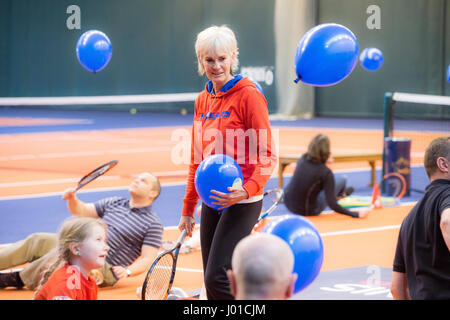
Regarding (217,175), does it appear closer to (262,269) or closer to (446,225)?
(446,225)

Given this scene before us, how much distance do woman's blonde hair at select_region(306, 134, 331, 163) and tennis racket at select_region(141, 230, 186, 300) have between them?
3895 mm

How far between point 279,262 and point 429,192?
5.28ft

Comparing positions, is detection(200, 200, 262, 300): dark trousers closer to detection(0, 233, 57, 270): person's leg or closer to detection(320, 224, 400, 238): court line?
detection(0, 233, 57, 270): person's leg

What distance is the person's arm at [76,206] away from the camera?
5.77m

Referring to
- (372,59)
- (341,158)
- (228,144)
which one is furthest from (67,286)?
(372,59)

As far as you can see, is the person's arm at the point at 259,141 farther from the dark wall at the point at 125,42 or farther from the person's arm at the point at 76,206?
the dark wall at the point at 125,42

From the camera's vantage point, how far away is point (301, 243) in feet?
9.92

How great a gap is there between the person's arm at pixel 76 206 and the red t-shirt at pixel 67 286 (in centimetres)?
202

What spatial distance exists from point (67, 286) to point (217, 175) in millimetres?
963

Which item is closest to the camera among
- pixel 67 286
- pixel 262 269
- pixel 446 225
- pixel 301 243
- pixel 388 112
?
pixel 262 269

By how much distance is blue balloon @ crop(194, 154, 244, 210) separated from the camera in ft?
11.8

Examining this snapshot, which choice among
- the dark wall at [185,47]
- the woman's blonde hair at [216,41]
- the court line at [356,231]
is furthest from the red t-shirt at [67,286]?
the dark wall at [185,47]
